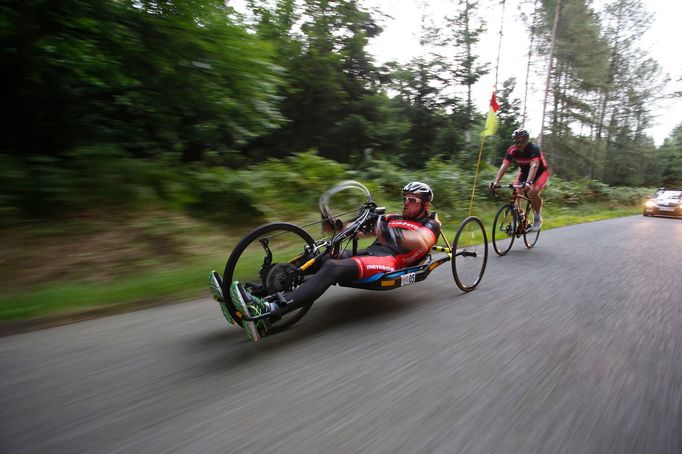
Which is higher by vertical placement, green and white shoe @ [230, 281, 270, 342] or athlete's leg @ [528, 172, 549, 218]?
athlete's leg @ [528, 172, 549, 218]

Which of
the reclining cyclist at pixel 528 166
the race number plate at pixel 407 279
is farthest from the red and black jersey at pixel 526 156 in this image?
the race number plate at pixel 407 279

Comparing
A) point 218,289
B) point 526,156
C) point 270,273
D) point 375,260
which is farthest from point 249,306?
point 526,156

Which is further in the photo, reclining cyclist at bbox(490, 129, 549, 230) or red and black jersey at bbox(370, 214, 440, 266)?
reclining cyclist at bbox(490, 129, 549, 230)

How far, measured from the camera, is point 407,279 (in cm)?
381

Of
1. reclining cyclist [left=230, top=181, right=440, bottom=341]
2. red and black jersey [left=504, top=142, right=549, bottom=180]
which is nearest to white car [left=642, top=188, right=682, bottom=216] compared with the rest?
red and black jersey [left=504, top=142, right=549, bottom=180]

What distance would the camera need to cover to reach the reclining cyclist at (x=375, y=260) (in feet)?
9.08

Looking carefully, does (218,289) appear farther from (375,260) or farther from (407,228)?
(407,228)

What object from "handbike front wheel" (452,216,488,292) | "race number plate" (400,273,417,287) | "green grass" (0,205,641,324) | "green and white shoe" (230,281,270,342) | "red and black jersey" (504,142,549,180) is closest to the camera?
"green and white shoe" (230,281,270,342)

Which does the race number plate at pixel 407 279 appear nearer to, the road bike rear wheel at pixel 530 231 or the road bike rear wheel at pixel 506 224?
the road bike rear wheel at pixel 506 224

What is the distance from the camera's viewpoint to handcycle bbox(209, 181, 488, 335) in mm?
2859

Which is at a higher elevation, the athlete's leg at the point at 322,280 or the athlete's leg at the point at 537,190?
the athlete's leg at the point at 537,190

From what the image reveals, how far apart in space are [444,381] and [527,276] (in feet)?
11.1

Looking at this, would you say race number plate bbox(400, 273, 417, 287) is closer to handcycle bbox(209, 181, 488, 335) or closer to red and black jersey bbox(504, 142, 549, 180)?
handcycle bbox(209, 181, 488, 335)

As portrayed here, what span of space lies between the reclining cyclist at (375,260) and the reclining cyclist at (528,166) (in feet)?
Answer: 11.4
